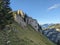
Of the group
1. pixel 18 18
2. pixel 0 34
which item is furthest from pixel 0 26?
pixel 18 18

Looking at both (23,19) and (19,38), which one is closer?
(19,38)

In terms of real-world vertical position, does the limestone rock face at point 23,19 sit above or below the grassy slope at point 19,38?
above

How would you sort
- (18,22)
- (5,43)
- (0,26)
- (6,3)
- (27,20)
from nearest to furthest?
1. (5,43)
2. (0,26)
3. (6,3)
4. (18,22)
5. (27,20)

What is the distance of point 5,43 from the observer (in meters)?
46.4

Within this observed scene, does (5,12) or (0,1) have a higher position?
(0,1)

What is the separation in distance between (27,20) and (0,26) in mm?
35951

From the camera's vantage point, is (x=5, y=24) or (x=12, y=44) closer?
(x=12, y=44)

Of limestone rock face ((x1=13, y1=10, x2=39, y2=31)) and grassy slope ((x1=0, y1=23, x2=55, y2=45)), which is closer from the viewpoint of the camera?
grassy slope ((x1=0, y1=23, x2=55, y2=45))

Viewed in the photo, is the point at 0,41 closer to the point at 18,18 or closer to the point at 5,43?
the point at 5,43

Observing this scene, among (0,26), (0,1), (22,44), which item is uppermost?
(0,1)

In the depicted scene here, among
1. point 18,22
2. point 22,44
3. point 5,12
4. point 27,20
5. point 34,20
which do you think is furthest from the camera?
point 34,20

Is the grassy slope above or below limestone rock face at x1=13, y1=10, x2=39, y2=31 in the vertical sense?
below

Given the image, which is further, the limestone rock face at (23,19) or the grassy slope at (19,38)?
the limestone rock face at (23,19)

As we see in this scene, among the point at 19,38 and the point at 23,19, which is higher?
the point at 23,19
